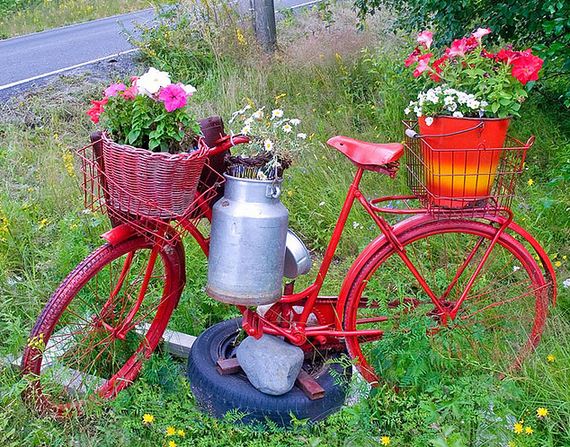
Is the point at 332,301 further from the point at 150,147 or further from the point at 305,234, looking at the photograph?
the point at 305,234

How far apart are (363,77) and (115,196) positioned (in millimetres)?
4406

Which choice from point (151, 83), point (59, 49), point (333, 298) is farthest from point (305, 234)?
point (59, 49)

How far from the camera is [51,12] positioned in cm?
1528

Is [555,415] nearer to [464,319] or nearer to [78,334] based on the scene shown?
[464,319]

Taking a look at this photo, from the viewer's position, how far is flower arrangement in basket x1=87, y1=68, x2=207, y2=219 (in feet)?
8.00

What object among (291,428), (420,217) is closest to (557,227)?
(420,217)

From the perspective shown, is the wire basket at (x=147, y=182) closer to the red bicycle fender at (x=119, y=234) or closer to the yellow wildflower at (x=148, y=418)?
the red bicycle fender at (x=119, y=234)

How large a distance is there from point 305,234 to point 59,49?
7848 mm

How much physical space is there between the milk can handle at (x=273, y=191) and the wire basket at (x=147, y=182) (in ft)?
0.66

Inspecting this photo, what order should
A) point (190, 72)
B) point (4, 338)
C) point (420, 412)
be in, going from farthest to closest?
point (190, 72), point (4, 338), point (420, 412)

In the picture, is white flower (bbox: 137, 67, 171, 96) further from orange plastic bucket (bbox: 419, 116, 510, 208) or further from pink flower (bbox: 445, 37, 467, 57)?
pink flower (bbox: 445, 37, 467, 57)

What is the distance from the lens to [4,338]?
11.3ft

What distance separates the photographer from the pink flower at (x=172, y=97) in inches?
96.6

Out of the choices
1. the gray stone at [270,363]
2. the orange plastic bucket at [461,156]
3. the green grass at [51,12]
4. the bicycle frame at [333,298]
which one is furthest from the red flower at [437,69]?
the green grass at [51,12]
